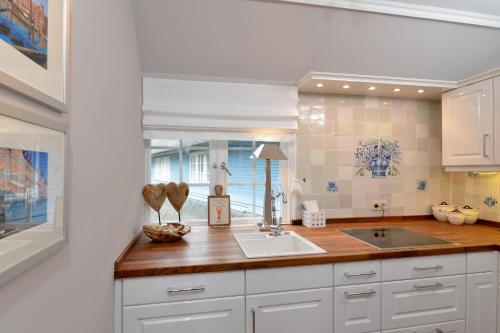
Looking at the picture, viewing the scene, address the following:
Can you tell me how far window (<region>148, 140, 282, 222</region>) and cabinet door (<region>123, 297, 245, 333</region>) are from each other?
2.87 ft

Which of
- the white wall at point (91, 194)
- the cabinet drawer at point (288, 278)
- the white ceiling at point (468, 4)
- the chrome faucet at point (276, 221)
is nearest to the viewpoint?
the white wall at point (91, 194)

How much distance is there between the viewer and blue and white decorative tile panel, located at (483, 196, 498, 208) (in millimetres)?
2127

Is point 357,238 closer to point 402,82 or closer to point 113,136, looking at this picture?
point 402,82

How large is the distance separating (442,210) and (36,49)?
110 inches

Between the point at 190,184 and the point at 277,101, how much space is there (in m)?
0.93

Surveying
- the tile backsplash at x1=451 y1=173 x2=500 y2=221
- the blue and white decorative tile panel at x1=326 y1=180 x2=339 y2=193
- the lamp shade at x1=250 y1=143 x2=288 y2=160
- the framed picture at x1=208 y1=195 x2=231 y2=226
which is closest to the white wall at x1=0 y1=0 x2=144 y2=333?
the framed picture at x1=208 y1=195 x2=231 y2=226

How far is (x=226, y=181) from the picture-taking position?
2.16m

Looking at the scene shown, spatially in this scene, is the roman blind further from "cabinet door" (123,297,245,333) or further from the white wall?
"cabinet door" (123,297,245,333)

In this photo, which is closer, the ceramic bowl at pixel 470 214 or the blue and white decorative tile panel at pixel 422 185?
the ceramic bowl at pixel 470 214

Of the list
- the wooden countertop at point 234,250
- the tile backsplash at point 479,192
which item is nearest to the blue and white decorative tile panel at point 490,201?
the tile backsplash at point 479,192

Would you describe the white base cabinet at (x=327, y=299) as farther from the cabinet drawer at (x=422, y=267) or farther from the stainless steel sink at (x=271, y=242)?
the stainless steel sink at (x=271, y=242)

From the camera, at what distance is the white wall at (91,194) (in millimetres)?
646

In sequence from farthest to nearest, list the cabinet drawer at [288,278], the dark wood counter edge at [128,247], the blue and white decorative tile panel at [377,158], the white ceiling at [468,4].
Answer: the blue and white decorative tile panel at [377,158]
the white ceiling at [468,4]
the cabinet drawer at [288,278]
the dark wood counter edge at [128,247]

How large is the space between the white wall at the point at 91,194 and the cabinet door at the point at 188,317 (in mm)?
115
